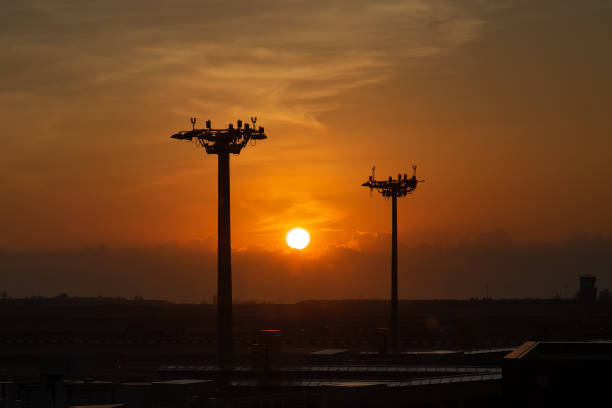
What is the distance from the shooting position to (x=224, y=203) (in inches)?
2606

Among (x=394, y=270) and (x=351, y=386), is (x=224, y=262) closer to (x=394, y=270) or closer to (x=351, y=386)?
(x=394, y=270)

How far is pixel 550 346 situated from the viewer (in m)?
35.6

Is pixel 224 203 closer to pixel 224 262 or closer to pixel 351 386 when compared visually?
pixel 224 262

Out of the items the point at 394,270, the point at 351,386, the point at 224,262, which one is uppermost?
the point at 224,262

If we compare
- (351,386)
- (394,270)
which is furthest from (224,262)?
(351,386)

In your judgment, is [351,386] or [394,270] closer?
[351,386]

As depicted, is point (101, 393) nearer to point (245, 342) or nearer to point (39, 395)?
point (39, 395)

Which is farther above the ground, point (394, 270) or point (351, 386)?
point (394, 270)

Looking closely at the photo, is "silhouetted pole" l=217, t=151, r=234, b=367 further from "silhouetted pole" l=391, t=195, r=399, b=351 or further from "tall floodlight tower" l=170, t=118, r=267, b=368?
"silhouetted pole" l=391, t=195, r=399, b=351

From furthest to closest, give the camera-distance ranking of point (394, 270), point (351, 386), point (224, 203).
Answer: point (394, 270)
point (224, 203)
point (351, 386)

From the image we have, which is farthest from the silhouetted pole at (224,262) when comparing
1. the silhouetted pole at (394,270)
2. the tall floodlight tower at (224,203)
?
the silhouetted pole at (394,270)

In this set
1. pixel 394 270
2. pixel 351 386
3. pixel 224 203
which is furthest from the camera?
pixel 394 270

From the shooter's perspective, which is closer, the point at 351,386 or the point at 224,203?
the point at 351,386

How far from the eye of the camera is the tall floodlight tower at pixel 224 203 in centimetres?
6488
